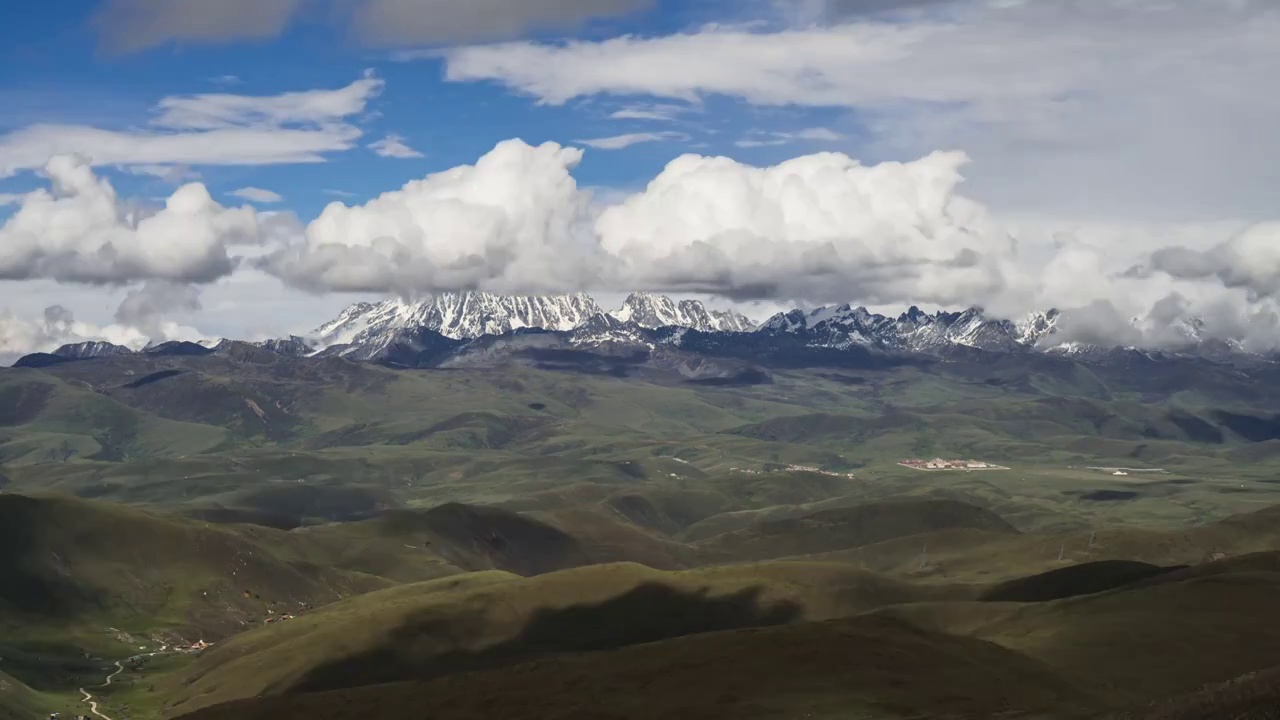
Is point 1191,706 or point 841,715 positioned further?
point 841,715

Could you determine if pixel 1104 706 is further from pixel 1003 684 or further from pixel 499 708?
pixel 499 708

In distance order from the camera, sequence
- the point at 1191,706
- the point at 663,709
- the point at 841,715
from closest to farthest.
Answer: the point at 1191,706 < the point at 841,715 < the point at 663,709

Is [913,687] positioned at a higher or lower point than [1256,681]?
lower

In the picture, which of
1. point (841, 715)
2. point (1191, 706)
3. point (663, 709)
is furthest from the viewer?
point (663, 709)

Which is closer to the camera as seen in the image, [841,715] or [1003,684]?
[841,715]

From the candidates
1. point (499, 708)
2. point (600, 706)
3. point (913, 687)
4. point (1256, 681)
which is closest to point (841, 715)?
Answer: point (913, 687)

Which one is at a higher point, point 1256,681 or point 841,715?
point 1256,681

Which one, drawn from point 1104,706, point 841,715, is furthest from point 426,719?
point 1104,706

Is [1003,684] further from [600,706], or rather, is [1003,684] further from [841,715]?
[600,706]
